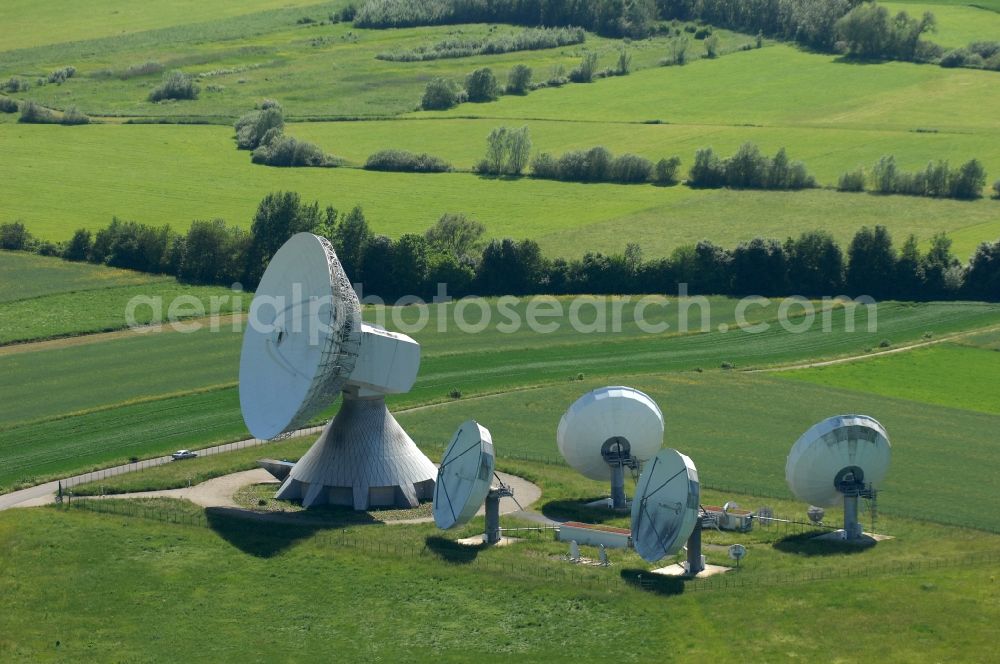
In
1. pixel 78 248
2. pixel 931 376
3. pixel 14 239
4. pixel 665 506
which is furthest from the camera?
pixel 14 239

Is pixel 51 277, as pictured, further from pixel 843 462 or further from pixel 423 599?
pixel 843 462

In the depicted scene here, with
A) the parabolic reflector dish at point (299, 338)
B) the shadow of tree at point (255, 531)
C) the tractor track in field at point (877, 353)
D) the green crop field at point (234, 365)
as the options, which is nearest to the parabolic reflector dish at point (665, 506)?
the parabolic reflector dish at point (299, 338)

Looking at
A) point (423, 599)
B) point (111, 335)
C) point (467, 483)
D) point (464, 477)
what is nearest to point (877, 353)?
point (464, 477)

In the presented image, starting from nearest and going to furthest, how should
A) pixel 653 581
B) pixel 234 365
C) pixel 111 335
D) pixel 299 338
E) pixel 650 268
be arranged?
pixel 653 581
pixel 299 338
pixel 234 365
pixel 111 335
pixel 650 268

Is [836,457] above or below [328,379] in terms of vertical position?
below

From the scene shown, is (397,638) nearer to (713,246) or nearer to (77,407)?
(77,407)

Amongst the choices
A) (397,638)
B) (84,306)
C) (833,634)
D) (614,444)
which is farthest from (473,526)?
(84,306)
